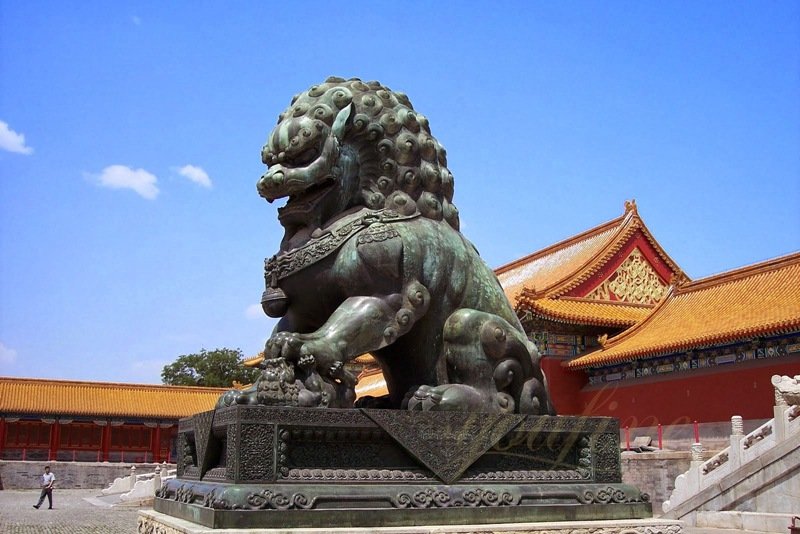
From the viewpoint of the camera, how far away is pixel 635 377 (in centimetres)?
2391

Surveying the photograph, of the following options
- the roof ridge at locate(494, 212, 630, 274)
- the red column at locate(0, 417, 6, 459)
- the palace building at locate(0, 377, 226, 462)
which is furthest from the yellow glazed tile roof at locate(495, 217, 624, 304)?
the red column at locate(0, 417, 6, 459)

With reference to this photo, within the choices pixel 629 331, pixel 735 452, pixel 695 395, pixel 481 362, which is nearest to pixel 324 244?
pixel 481 362

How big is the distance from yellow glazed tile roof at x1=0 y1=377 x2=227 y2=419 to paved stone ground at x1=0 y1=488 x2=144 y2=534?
8.51m

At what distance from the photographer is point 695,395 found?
21.6 metres

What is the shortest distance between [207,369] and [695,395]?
41.4 m

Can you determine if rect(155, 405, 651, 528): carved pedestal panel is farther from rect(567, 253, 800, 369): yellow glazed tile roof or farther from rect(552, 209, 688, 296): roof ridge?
rect(552, 209, 688, 296): roof ridge

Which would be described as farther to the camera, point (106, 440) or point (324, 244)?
point (106, 440)

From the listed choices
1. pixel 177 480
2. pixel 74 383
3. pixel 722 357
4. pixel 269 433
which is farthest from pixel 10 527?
pixel 74 383

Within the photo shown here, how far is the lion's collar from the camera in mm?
4266

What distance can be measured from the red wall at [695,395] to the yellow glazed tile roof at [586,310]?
2203 millimetres

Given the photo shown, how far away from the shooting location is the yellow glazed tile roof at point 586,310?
24.9 metres

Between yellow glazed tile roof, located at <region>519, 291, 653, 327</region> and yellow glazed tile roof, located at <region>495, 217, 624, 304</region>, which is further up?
yellow glazed tile roof, located at <region>495, 217, 624, 304</region>

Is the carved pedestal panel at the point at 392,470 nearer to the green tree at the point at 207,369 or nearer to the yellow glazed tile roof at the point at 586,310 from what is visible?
the yellow glazed tile roof at the point at 586,310

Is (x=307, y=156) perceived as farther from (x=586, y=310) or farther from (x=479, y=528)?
(x=586, y=310)
